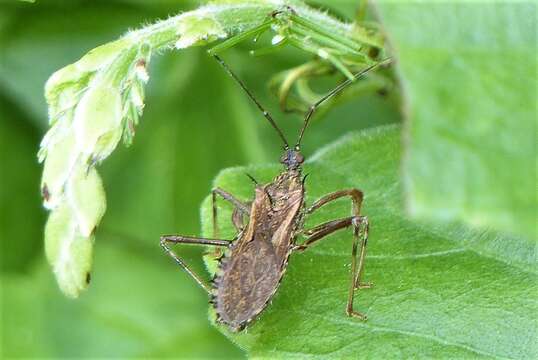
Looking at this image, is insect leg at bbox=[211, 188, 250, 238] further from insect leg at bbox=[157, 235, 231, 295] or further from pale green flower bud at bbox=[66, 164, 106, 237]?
pale green flower bud at bbox=[66, 164, 106, 237]

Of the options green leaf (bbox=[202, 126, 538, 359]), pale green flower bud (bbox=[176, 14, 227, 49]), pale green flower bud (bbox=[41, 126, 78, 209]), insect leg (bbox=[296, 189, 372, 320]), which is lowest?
green leaf (bbox=[202, 126, 538, 359])

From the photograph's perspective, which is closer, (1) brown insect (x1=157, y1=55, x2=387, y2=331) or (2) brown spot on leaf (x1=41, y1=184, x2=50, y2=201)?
(2) brown spot on leaf (x1=41, y1=184, x2=50, y2=201)

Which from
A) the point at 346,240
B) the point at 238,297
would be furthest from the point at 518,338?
the point at 238,297

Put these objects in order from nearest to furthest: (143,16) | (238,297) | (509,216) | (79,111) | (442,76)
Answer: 1. (509,216)
2. (442,76)
3. (79,111)
4. (238,297)
5. (143,16)

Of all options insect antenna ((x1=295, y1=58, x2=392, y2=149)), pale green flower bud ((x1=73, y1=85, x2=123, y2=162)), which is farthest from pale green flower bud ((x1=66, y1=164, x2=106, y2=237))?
insect antenna ((x1=295, y1=58, x2=392, y2=149))

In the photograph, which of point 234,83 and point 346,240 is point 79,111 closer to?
point 346,240

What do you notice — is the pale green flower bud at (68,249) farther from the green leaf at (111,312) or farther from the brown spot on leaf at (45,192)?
the green leaf at (111,312)
